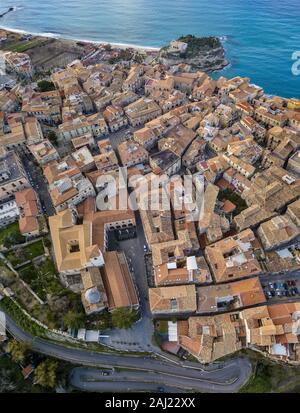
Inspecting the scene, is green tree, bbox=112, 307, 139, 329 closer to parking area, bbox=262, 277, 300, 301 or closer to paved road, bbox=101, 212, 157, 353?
paved road, bbox=101, 212, 157, 353

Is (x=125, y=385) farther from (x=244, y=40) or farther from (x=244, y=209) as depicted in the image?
(x=244, y=40)

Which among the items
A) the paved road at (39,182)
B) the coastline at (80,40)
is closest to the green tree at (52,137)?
the paved road at (39,182)

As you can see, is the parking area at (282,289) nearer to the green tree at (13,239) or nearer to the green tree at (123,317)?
the green tree at (123,317)

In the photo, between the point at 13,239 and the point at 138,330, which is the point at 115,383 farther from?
the point at 13,239

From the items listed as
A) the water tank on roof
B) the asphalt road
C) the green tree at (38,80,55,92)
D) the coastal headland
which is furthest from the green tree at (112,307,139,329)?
the coastal headland

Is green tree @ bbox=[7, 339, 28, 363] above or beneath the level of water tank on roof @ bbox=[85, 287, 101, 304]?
beneath
